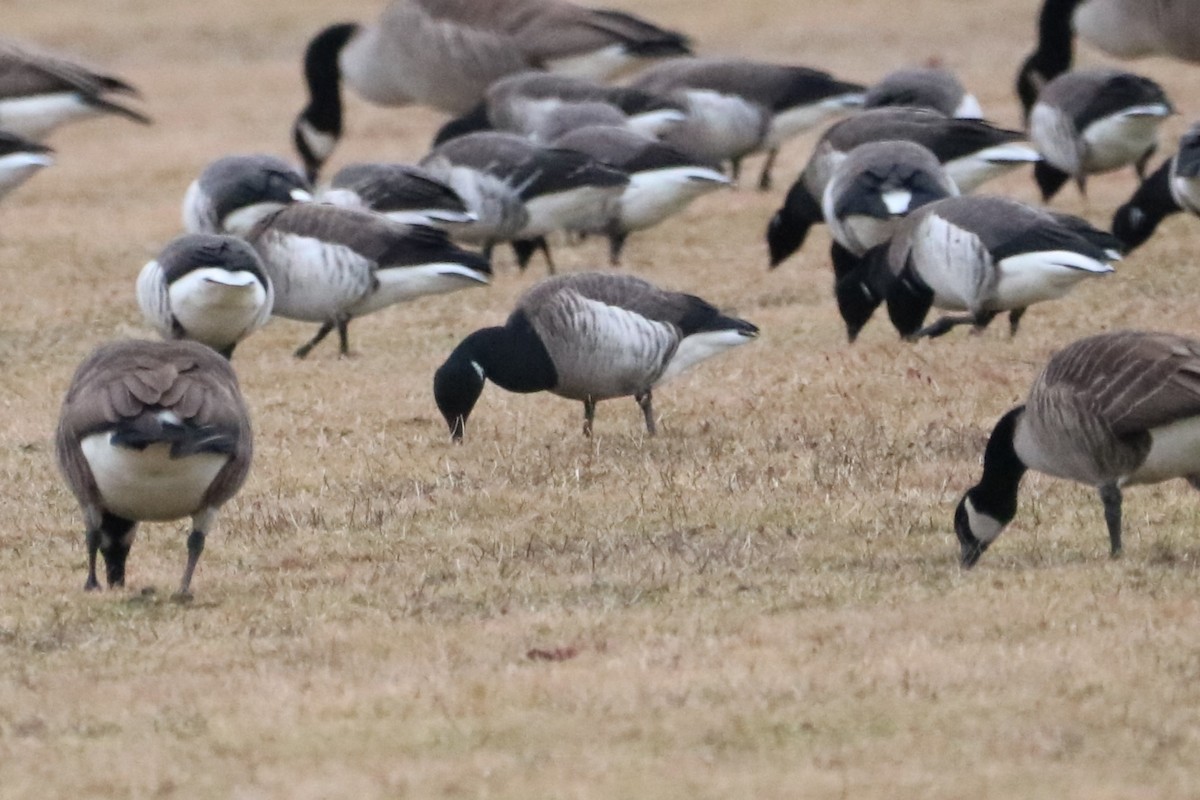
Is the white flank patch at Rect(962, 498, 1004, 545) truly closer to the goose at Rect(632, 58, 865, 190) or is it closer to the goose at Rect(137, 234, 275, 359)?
the goose at Rect(137, 234, 275, 359)

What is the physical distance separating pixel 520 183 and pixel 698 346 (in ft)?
16.5

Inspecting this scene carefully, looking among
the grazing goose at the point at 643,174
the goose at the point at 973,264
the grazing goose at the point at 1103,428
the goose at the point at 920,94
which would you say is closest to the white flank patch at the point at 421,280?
the goose at the point at 973,264

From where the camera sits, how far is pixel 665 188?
14.7 meters

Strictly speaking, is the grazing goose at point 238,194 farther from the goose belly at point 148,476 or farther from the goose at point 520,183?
the goose belly at point 148,476

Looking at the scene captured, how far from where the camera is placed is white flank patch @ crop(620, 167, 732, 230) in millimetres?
14617

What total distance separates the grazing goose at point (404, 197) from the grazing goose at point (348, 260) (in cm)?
127

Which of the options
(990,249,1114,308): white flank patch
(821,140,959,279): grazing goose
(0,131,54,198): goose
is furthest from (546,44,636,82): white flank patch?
(990,249,1114,308): white flank patch

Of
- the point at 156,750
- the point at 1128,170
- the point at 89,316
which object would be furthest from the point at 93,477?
the point at 1128,170

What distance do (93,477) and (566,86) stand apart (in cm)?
1129

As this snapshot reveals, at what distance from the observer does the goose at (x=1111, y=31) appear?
18.2 metres

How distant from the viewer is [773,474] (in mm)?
9031

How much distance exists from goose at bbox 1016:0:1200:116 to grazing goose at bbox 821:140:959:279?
596 cm

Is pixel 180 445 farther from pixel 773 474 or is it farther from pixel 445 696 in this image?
pixel 773 474

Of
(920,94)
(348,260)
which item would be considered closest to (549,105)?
(920,94)
